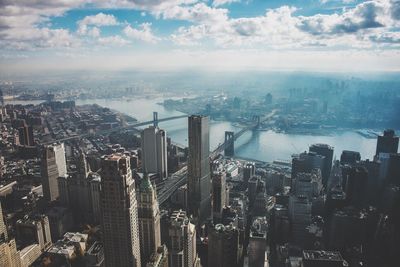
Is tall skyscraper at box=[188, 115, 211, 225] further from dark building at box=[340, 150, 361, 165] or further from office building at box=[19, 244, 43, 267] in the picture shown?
dark building at box=[340, 150, 361, 165]

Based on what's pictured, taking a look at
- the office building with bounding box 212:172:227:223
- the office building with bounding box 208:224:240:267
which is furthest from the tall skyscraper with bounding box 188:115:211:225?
the office building with bounding box 208:224:240:267

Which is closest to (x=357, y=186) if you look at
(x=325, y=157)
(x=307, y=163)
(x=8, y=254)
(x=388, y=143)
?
(x=307, y=163)

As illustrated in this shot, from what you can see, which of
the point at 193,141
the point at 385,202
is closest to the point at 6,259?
the point at 193,141

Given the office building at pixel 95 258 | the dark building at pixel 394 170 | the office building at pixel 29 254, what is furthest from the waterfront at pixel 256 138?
the office building at pixel 95 258

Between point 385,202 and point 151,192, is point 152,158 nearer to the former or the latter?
point 151,192

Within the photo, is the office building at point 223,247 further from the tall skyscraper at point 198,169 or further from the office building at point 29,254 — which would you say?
the office building at point 29,254

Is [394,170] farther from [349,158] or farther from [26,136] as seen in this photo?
[26,136]
